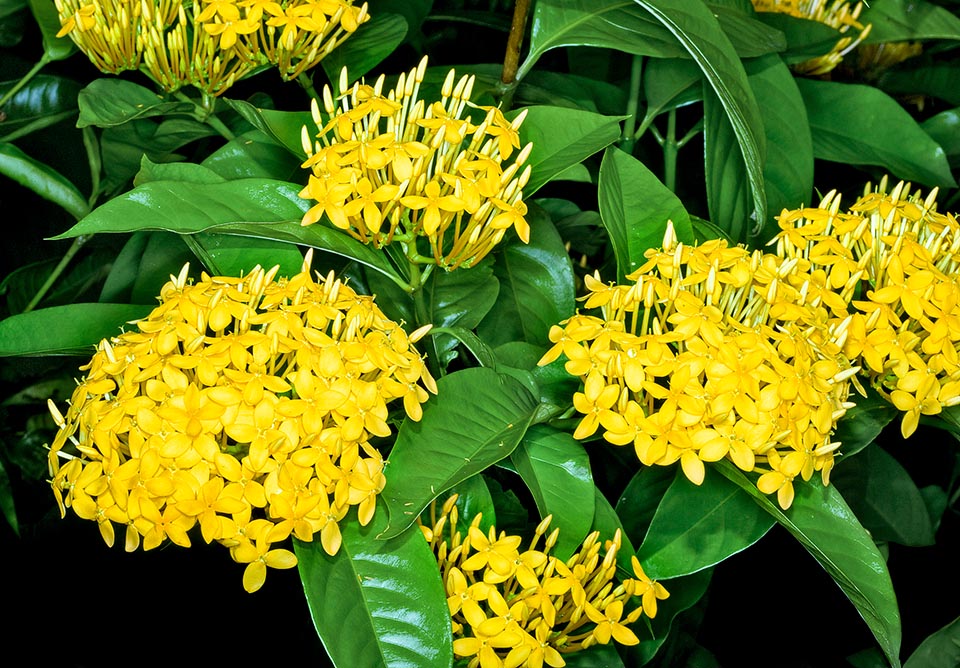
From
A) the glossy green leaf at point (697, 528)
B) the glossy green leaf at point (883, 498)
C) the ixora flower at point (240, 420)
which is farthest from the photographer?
the glossy green leaf at point (883, 498)

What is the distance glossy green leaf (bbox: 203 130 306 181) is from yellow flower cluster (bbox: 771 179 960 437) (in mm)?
364

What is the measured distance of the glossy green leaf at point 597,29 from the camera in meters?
0.75

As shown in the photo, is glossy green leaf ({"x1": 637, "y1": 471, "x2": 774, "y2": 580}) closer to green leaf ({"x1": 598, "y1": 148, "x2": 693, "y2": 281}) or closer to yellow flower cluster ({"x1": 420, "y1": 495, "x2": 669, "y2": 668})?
yellow flower cluster ({"x1": 420, "y1": 495, "x2": 669, "y2": 668})

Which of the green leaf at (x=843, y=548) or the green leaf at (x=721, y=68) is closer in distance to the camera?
the green leaf at (x=843, y=548)

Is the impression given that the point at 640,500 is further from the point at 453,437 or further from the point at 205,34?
the point at 205,34

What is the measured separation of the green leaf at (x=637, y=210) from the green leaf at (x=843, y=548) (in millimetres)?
171

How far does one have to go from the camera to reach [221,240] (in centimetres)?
69

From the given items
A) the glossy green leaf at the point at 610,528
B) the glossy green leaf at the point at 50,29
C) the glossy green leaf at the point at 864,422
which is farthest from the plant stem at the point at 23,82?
the glossy green leaf at the point at 864,422

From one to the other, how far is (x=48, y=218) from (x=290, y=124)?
45 cm

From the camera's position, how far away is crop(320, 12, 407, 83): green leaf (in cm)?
79

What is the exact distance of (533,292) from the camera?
749 millimetres

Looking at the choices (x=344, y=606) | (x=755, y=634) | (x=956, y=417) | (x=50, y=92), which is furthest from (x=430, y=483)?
(x=50, y=92)

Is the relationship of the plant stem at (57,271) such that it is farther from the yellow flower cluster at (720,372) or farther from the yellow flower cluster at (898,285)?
the yellow flower cluster at (898,285)

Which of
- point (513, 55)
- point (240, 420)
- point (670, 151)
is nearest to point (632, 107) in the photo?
point (670, 151)
